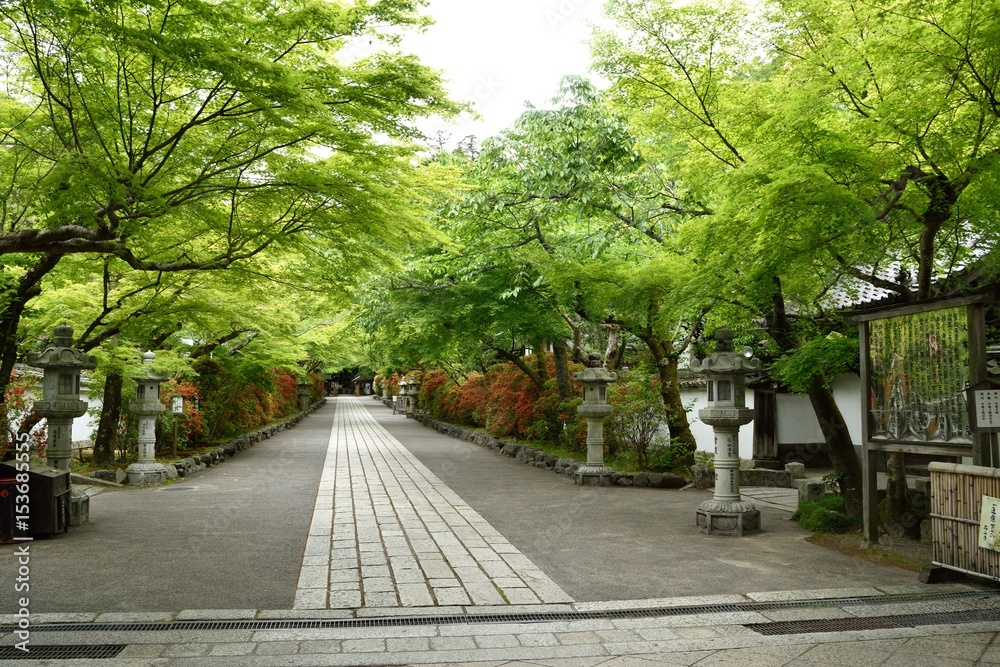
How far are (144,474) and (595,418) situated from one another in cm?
861

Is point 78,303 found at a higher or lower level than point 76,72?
lower

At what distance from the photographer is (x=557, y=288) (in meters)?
11.6

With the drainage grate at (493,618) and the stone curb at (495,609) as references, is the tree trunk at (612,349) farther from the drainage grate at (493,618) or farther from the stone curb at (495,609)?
the drainage grate at (493,618)

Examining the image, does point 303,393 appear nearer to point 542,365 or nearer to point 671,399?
point 542,365

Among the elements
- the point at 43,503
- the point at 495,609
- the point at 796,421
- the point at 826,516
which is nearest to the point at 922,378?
the point at 826,516

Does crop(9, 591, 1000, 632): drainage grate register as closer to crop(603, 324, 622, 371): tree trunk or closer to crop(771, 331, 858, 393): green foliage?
crop(771, 331, 858, 393): green foliage

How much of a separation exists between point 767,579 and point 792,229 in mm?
3269

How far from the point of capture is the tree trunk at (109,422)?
13.6 meters

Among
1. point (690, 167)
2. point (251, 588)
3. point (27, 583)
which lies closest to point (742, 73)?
point (690, 167)

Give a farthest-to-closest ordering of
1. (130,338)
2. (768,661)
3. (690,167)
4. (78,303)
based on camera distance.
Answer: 1. (130,338)
2. (78,303)
3. (690,167)
4. (768,661)

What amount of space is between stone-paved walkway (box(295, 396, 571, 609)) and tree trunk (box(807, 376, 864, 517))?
424 cm

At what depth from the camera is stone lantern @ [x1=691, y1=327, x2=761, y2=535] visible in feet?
28.5

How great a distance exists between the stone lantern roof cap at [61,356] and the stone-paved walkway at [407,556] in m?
3.76

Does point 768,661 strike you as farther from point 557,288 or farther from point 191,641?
point 557,288
